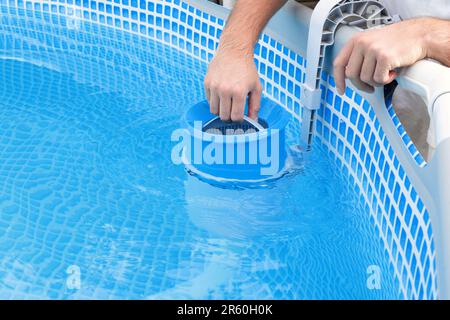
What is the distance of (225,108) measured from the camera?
166cm

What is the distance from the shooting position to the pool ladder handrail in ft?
5.91

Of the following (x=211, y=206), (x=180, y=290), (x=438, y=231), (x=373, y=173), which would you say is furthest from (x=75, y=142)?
(x=438, y=231)

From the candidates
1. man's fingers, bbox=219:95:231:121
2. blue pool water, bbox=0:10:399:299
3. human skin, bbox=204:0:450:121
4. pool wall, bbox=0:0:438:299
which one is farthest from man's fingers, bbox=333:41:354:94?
blue pool water, bbox=0:10:399:299

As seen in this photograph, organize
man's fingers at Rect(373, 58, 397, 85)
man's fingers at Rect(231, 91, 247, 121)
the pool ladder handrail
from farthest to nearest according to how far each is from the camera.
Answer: the pool ladder handrail → man's fingers at Rect(231, 91, 247, 121) → man's fingers at Rect(373, 58, 397, 85)

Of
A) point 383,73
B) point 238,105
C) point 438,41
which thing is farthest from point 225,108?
point 438,41

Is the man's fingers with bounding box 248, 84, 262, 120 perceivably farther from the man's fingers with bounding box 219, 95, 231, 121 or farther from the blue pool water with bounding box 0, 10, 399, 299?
the blue pool water with bounding box 0, 10, 399, 299

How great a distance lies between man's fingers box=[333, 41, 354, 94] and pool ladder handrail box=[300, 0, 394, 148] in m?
0.29

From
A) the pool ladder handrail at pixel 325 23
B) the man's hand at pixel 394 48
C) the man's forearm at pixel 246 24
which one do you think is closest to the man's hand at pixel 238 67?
the man's forearm at pixel 246 24

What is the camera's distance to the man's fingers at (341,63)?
150cm

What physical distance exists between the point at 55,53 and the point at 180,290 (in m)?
1.90

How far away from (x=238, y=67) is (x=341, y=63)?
0.30 m

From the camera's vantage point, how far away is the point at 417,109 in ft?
6.18

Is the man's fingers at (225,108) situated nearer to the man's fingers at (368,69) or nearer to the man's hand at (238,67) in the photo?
the man's hand at (238,67)
